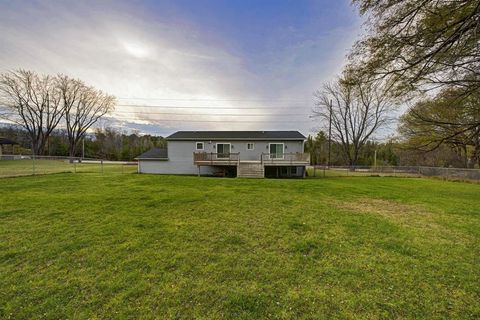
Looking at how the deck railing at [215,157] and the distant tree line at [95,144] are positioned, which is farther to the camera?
the distant tree line at [95,144]

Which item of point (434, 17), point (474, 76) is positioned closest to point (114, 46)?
point (434, 17)

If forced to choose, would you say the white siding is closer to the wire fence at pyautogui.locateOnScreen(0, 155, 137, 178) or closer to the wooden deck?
the wooden deck

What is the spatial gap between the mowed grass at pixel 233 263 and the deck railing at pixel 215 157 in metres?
11.5

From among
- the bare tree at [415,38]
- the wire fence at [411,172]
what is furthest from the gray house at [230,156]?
the bare tree at [415,38]

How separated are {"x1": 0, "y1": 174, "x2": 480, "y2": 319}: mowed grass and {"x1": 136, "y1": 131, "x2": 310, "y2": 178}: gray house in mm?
11247

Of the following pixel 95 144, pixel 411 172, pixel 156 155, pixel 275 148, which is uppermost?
pixel 95 144

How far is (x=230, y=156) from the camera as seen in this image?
60.5 ft

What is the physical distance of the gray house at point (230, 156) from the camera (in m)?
17.1

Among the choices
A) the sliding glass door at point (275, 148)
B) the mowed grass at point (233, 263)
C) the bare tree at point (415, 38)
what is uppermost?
the bare tree at point (415, 38)

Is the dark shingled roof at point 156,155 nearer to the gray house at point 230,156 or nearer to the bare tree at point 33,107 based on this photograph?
the gray house at point 230,156

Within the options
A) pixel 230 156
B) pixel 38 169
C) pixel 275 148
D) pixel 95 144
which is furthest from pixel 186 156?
pixel 95 144

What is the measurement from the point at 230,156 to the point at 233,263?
1545 cm

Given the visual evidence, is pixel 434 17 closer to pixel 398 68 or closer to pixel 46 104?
pixel 398 68

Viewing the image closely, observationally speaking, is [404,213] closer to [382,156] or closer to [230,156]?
[230,156]
